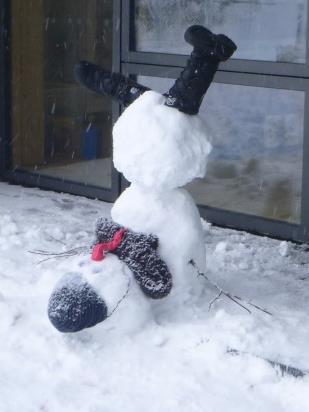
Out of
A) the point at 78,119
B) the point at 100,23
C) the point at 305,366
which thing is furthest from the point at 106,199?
the point at 305,366

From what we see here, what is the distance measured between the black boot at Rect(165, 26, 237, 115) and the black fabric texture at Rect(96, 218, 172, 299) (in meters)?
0.67

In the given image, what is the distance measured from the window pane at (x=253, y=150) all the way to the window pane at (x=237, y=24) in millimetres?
258

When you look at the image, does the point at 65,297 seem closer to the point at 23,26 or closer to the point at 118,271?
the point at 118,271

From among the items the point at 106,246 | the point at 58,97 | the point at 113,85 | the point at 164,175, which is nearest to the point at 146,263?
the point at 106,246

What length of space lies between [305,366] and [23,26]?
192 inches

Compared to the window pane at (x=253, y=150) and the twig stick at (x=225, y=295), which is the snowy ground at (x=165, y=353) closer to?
the twig stick at (x=225, y=295)

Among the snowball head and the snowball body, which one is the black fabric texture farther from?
the snowball head

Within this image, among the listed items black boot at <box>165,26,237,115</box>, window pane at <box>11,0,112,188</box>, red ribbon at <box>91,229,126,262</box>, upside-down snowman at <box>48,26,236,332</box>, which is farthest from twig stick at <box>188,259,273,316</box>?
window pane at <box>11,0,112,188</box>

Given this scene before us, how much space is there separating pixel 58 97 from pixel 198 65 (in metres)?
3.77

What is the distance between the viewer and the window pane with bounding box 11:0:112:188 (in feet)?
24.4

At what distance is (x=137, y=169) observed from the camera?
4.21 meters

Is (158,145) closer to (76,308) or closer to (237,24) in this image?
(76,308)

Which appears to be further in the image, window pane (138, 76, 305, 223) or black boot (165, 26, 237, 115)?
window pane (138, 76, 305, 223)

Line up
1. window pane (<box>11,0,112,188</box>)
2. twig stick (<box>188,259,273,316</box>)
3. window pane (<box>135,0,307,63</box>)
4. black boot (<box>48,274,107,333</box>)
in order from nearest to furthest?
black boot (<box>48,274,107,333</box>)
twig stick (<box>188,259,273,316</box>)
window pane (<box>135,0,307,63</box>)
window pane (<box>11,0,112,188</box>)
